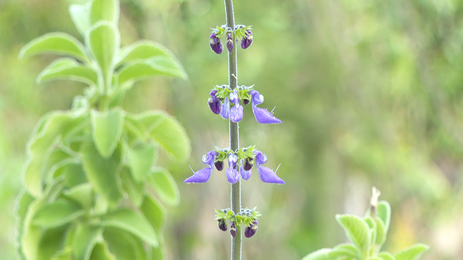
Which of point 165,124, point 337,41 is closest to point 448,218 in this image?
point 337,41

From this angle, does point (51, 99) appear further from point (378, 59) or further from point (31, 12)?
point (378, 59)

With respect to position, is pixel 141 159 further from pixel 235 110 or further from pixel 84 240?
pixel 235 110

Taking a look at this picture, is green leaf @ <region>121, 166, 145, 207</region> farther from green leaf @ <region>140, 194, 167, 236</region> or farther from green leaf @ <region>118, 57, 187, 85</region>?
green leaf @ <region>118, 57, 187, 85</region>

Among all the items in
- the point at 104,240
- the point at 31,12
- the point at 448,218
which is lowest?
the point at 104,240

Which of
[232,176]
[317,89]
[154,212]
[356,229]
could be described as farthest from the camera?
[317,89]

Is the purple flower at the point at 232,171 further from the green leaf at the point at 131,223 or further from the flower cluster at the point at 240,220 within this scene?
the green leaf at the point at 131,223

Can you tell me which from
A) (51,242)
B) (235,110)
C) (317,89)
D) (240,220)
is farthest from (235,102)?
(317,89)

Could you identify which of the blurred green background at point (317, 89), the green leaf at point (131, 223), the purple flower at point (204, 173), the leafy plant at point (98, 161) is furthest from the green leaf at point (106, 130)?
the blurred green background at point (317, 89)

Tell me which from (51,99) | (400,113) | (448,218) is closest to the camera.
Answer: (51,99)
